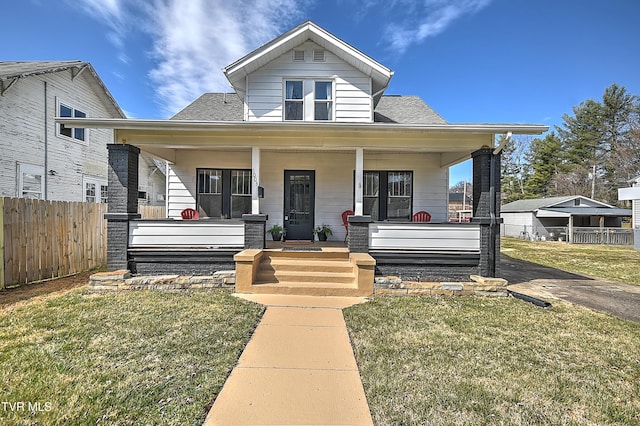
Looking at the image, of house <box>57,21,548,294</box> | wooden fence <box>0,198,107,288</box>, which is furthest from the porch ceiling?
wooden fence <box>0,198,107,288</box>

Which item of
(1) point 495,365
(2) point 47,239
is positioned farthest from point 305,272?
(2) point 47,239

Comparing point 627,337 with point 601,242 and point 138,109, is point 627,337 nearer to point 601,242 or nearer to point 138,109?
point 601,242

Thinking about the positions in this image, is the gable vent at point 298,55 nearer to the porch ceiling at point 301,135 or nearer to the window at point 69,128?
the porch ceiling at point 301,135

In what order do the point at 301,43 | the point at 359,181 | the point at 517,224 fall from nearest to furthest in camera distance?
the point at 359,181 < the point at 301,43 < the point at 517,224

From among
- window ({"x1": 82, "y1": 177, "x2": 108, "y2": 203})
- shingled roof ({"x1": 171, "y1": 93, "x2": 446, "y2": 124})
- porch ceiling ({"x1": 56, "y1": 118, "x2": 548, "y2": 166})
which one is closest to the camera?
porch ceiling ({"x1": 56, "y1": 118, "x2": 548, "y2": 166})

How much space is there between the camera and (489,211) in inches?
245

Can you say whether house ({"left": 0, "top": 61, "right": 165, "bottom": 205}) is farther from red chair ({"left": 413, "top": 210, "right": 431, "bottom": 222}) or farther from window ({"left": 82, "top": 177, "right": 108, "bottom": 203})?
red chair ({"left": 413, "top": 210, "right": 431, "bottom": 222})

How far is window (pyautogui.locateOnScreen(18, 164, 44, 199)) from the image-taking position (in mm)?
9766

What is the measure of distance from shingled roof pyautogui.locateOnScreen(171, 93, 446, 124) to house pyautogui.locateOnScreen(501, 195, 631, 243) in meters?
→ 16.1

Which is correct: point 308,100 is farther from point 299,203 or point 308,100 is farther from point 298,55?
point 299,203

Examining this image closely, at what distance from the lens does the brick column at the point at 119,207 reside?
6.23 metres

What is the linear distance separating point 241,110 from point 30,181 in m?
7.97

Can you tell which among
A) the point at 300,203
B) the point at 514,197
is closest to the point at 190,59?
the point at 300,203

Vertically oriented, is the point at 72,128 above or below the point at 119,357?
above
